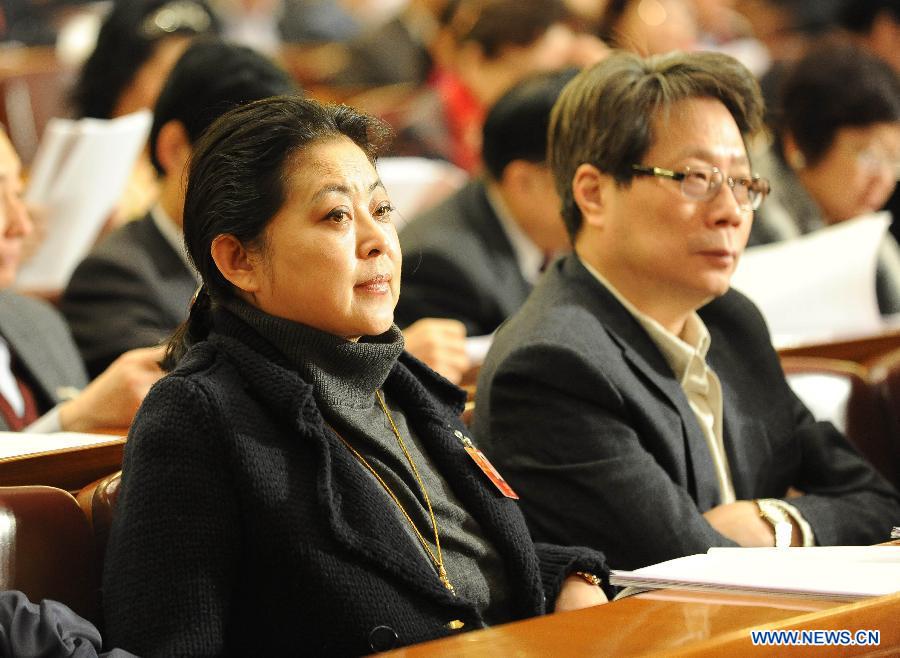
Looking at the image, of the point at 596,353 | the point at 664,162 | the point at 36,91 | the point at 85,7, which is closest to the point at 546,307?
the point at 596,353

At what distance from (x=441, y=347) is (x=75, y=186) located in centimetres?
145

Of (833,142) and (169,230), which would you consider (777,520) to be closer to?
(169,230)

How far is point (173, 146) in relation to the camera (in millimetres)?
2811

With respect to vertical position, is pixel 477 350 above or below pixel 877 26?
below

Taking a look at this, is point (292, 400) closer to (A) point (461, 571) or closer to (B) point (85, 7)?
(A) point (461, 571)

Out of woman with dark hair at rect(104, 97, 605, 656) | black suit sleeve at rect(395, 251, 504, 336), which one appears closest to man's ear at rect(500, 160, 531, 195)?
black suit sleeve at rect(395, 251, 504, 336)

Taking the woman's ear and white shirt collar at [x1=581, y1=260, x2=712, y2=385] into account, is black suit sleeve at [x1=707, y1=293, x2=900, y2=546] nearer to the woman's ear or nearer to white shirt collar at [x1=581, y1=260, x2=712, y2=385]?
white shirt collar at [x1=581, y1=260, x2=712, y2=385]

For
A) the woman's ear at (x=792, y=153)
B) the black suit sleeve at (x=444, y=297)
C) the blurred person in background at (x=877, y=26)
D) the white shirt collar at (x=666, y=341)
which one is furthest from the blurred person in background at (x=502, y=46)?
the white shirt collar at (x=666, y=341)

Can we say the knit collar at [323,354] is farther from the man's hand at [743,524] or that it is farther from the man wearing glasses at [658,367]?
the man's hand at [743,524]

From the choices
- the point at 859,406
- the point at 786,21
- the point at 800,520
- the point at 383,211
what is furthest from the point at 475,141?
the point at 786,21

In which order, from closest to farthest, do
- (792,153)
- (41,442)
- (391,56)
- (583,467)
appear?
(41,442) → (583,467) → (792,153) → (391,56)

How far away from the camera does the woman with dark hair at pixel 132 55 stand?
3.64 m

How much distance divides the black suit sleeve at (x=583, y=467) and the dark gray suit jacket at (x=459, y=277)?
1.15 meters

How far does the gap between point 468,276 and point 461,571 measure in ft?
5.07
